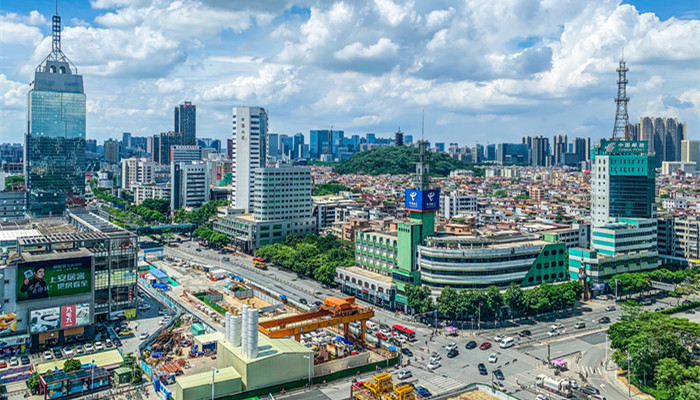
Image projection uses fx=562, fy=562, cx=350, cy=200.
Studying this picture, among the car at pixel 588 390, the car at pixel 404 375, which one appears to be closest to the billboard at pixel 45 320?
the car at pixel 404 375

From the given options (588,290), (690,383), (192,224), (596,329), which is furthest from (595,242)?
(192,224)

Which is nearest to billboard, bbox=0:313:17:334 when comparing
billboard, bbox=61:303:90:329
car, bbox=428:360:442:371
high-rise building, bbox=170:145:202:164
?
billboard, bbox=61:303:90:329

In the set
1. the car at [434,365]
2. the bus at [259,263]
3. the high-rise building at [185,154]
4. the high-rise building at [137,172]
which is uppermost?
the high-rise building at [185,154]

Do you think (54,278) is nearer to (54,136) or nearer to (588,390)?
(588,390)

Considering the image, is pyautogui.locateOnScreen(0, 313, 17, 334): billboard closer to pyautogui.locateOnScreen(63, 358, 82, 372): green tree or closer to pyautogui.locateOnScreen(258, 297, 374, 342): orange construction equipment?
pyautogui.locateOnScreen(63, 358, 82, 372): green tree

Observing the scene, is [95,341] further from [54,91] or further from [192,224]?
[54,91]

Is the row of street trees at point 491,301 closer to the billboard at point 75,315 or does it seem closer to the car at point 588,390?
the car at point 588,390
